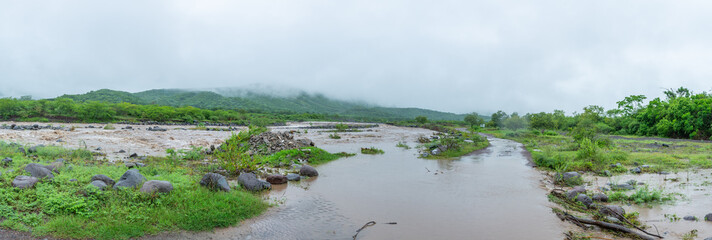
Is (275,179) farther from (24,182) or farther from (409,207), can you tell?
(24,182)

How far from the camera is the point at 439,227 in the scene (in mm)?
8633

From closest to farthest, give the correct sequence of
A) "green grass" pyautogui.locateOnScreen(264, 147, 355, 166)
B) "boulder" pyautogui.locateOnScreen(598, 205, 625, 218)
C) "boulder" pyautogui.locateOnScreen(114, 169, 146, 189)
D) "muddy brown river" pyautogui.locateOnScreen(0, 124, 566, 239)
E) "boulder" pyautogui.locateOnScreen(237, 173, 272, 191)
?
"muddy brown river" pyautogui.locateOnScreen(0, 124, 566, 239), "boulder" pyautogui.locateOnScreen(114, 169, 146, 189), "boulder" pyautogui.locateOnScreen(598, 205, 625, 218), "boulder" pyautogui.locateOnScreen(237, 173, 272, 191), "green grass" pyautogui.locateOnScreen(264, 147, 355, 166)

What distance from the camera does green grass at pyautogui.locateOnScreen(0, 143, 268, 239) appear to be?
6414mm

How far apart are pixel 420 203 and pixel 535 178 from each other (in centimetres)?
818

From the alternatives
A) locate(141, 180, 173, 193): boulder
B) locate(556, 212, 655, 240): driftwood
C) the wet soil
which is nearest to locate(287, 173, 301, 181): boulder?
locate(141, 180, 173, 193): boulder

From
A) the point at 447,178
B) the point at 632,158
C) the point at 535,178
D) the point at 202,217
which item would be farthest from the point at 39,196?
the point at 632,158

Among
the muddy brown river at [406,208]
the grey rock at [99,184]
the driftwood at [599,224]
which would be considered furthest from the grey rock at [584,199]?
the grey rock at [99,184]

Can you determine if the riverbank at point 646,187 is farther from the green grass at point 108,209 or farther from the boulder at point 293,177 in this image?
the boulder at point 293,177

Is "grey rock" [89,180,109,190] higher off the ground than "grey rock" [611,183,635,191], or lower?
higher

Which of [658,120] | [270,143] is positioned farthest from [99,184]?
[658,120]

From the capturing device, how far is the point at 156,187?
329 inches

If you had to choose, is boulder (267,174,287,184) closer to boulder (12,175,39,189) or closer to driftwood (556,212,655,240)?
boulder (12,175,39,189)

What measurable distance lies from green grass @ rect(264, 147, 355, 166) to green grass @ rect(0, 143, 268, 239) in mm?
8018

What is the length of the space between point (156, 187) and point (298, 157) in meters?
11.3
